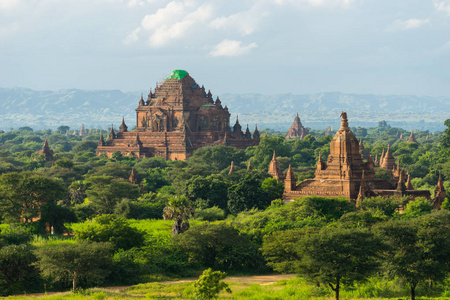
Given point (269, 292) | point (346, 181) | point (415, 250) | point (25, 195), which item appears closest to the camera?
point (415, 250)

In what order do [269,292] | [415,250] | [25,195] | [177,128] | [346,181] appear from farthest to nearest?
1. [177,128]
2. [346,181]
3. [25,195]
4. [269,292]
5. [415,250]

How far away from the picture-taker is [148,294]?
48.8 metres

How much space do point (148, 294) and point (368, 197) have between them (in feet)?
85.6

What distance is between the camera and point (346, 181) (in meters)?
70.4

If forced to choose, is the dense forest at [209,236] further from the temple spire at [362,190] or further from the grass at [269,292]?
the temple spire at [362,190]

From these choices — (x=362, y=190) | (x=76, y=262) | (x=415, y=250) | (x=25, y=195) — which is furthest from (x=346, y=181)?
(x=76, y=262)

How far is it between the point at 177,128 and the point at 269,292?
305 ft

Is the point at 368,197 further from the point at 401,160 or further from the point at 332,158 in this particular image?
the point at 401,160

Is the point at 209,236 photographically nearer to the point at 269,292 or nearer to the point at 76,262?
the point at 269,292

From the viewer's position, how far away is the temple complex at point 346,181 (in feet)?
229

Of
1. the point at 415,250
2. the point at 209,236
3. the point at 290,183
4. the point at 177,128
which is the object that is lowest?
the point at 209,236

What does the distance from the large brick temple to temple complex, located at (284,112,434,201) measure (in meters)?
64.9

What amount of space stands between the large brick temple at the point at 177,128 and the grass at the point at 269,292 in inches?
3385

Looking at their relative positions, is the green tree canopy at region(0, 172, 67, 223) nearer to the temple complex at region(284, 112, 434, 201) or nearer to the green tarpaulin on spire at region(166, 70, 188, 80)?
the temple complex at region(284, 112, 434, 201)
